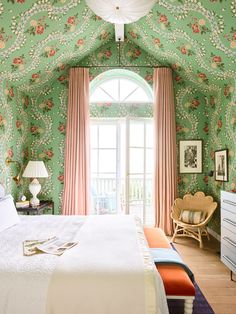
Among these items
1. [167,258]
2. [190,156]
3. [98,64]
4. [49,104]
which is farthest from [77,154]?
[167,258]

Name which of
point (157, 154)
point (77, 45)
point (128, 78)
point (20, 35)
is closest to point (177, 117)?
point (157, 154)

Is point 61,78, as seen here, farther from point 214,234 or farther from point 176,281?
point 176,281

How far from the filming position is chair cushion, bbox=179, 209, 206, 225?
444 cm

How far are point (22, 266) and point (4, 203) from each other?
143 centimetres

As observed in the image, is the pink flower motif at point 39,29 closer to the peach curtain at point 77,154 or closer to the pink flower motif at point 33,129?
the peach curtain at point 77,154

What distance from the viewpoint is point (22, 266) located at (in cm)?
185

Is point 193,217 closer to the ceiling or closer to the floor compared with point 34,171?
closer to the floor

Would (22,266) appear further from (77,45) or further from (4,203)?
(77,45)

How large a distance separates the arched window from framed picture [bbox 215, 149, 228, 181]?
118 cm

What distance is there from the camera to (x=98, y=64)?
5.14m

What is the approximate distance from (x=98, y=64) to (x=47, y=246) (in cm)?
375

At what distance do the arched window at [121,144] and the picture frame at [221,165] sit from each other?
1.16 meters

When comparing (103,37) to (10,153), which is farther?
(103,37)

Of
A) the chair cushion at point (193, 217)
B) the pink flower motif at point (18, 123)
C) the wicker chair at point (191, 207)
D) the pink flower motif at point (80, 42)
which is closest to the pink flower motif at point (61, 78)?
the pink flower motif at point (80, 42)
